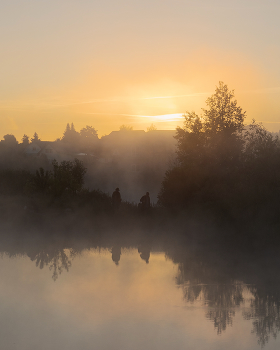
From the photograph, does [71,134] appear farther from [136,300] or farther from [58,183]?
[136,300]

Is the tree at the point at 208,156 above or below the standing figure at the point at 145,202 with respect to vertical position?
above

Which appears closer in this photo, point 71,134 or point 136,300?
point 136,300

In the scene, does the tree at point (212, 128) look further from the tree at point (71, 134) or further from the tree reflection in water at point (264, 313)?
the tree at point (71, 134)

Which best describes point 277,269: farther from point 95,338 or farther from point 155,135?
point 155,135

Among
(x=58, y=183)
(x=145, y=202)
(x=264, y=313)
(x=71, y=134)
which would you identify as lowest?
(x=264, y=313)

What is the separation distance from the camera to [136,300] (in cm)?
970

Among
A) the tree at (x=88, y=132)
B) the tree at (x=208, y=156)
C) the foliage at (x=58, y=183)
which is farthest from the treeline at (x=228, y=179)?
the tree at (x=88, y=132)

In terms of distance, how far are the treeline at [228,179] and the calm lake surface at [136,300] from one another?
6.79 meters

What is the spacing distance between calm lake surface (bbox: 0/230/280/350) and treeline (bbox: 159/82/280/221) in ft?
22.3

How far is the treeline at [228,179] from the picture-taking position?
21.8 m

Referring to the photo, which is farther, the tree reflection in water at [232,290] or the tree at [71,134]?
the tree at [71,134]

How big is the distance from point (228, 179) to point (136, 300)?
16.3 metres

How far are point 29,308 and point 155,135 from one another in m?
87.0

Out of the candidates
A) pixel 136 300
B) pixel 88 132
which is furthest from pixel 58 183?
pixel 88 132
